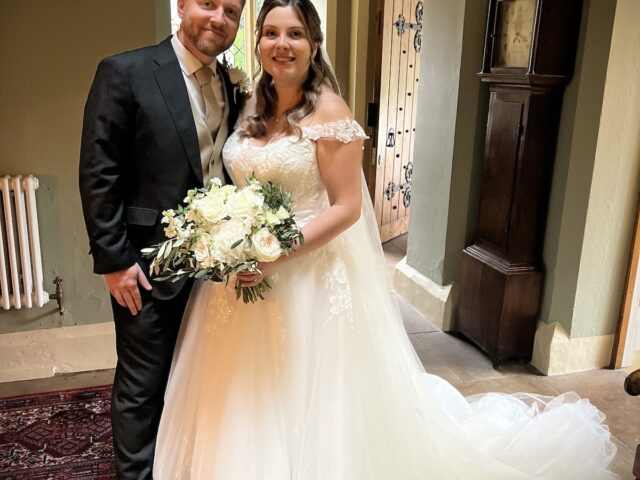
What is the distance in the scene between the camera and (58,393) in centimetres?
279

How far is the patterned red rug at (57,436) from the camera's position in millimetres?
2295

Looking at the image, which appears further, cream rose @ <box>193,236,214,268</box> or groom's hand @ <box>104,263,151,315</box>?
groom's hand @ <box>104,263,151,315</box>

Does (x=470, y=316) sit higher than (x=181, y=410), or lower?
lower

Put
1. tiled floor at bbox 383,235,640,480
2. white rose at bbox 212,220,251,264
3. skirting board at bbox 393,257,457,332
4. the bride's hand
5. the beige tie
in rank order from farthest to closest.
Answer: skirting board at bbox 393,257,457,332, tiled floor at bbox 383,235,640,480, the beige tie, the bride's hand, white rose at bbox 212,220,251,264

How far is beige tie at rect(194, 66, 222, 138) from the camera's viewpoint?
6.15 ft

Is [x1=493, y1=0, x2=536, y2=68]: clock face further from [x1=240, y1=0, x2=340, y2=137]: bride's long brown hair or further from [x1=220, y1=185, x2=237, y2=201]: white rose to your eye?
[x1=220, y1=185, x2=237, y2=201]: white rose

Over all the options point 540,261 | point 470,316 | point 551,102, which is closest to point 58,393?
point 470,316

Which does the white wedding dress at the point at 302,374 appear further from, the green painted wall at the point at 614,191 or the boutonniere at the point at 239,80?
the green painted wall at the point at 614,191

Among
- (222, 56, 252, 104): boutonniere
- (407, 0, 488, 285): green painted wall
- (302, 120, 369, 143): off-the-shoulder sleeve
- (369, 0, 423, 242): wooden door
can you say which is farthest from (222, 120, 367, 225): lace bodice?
(369, 0, 423, 242): wooden door

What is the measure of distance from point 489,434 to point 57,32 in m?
2.35

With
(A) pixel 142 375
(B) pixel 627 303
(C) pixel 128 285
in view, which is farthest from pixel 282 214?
(B) pixel 627 303

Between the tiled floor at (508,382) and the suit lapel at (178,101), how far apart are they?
5.09 feet

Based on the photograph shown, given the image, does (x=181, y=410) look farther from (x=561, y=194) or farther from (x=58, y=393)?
(x=561, y=194)

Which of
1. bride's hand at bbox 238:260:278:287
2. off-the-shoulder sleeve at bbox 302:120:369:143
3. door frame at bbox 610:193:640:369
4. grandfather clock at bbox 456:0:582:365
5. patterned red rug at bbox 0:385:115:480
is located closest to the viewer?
bride's hand at bbox 238:260:278:287
